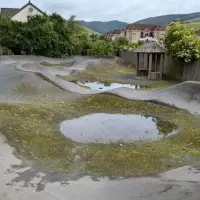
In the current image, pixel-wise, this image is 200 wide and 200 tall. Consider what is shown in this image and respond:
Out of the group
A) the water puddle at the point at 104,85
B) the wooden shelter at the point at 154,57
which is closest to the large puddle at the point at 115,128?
the water puddle at the point at 104,85

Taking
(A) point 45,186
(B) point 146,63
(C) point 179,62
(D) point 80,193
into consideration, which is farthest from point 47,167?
(B) point 146,63

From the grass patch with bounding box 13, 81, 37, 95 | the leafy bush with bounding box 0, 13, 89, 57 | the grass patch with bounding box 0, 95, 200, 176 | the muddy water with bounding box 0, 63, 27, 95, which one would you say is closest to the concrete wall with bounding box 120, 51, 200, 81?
the grass patch with bounding box 0, 95, 200, 176

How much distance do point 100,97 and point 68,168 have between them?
6.49m

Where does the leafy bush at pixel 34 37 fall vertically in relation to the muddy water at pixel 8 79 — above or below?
above

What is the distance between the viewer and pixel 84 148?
26.7 feet

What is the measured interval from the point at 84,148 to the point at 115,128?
216cm

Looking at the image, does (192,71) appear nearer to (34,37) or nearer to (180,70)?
(180,70)

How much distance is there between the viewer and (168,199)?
18.9 ft

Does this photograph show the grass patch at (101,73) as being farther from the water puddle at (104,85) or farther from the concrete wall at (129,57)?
the water puddle at (104,85)

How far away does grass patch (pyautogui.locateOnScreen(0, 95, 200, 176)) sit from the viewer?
7.11 m

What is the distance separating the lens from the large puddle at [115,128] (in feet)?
29.9

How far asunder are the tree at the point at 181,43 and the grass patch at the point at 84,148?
8188 mm

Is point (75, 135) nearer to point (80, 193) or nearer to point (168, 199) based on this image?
point (80, 193)

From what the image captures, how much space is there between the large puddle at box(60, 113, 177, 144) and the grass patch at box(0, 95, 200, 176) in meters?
0.35
